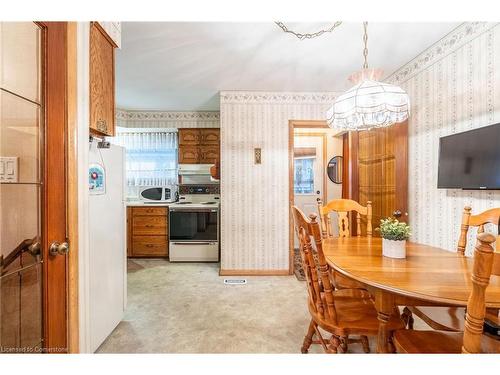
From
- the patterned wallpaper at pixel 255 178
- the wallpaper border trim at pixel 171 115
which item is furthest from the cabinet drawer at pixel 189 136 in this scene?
the patterned wallpaper at pixel 255 178

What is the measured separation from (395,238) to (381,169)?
1.72m

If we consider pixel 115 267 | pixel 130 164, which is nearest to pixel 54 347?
pixel 115 267

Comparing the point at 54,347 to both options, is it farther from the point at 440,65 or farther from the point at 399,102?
the point at 440,65

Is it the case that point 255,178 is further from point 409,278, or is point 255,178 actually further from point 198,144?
point 409,278

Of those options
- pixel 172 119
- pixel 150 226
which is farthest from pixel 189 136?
pixel 150 226

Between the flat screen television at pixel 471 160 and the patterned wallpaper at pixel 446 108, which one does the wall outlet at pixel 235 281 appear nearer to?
the patterned wallpaper at pixel 446 108

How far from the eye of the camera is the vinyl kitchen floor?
1.82 meters

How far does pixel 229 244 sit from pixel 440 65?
2961 mm

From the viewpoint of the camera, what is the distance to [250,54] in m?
2.30

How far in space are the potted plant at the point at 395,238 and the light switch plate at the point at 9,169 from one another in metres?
1.89

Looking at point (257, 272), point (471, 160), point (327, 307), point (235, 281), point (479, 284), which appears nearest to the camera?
point (479, 284)

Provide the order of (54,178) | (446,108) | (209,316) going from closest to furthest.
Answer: (54,178) < (446,108) < (209,316)

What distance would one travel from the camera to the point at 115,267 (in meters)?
1.97

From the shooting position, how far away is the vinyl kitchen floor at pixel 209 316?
182 centimetres
